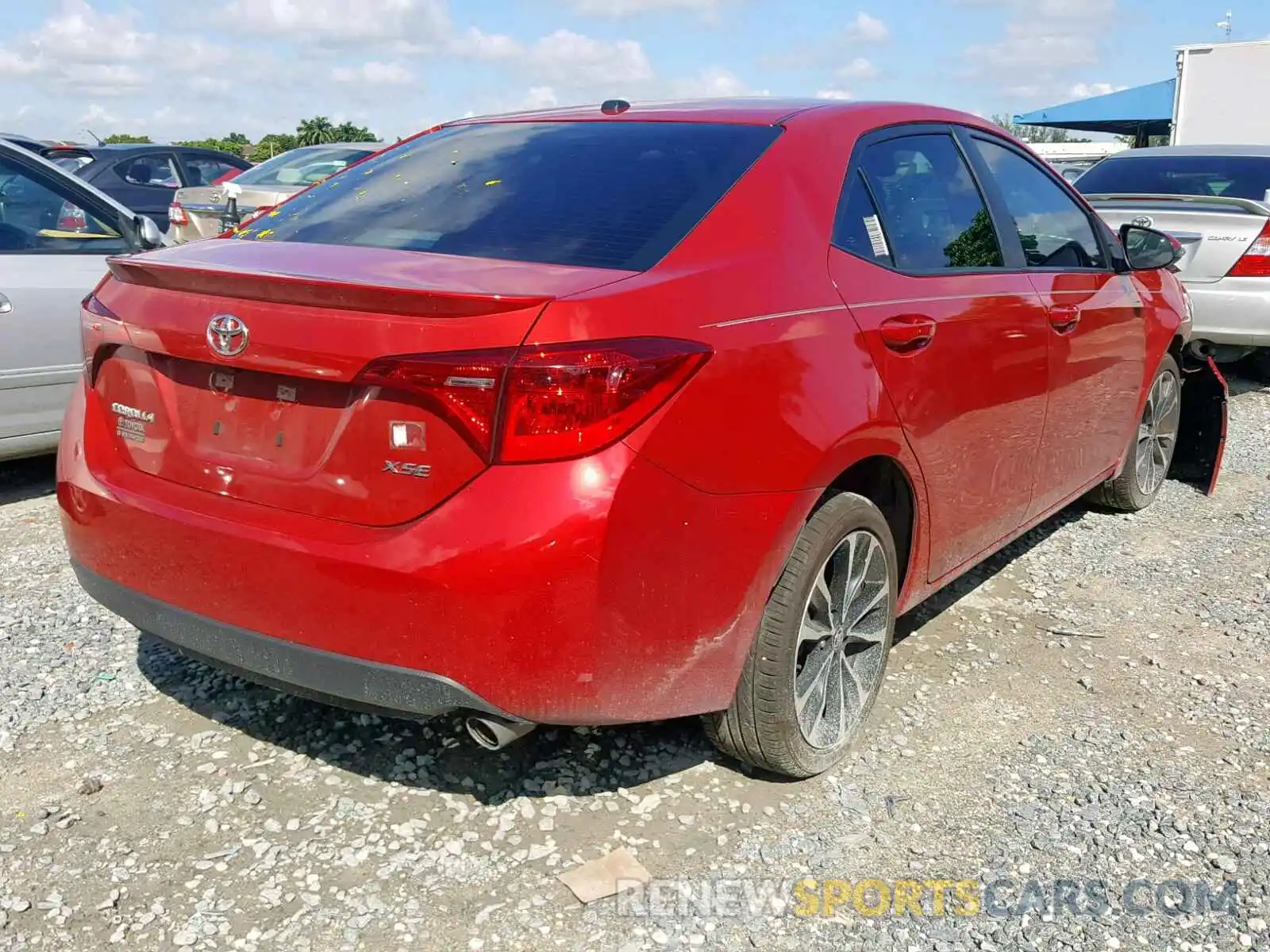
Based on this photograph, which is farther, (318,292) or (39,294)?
(39,294)

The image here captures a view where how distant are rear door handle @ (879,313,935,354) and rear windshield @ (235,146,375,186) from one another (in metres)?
8.73

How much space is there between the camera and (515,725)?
2.40 metres

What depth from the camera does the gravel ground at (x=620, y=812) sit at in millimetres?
2449

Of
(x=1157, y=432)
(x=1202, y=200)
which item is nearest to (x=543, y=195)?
(x=1157, y=432)

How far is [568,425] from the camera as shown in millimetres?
2203

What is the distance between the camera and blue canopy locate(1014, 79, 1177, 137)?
32.2 metres

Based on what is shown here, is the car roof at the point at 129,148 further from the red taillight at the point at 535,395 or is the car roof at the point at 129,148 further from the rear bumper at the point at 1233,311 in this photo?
the red taillight at the point at 535,395

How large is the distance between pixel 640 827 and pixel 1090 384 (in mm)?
2374

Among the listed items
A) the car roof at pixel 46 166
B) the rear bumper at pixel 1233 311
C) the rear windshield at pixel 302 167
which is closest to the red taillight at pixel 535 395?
the car roof at pixel 46 166

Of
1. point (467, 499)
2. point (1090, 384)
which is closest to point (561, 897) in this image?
point (467, 499)

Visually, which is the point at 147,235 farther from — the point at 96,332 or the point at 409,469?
the point at 409,469

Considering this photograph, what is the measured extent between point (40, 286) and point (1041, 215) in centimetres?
404

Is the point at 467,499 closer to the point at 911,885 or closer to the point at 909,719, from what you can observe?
the point at 911,885

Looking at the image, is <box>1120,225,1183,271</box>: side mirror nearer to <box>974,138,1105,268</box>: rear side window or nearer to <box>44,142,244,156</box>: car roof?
<box>974,138,1105,268</box>: rear side window
